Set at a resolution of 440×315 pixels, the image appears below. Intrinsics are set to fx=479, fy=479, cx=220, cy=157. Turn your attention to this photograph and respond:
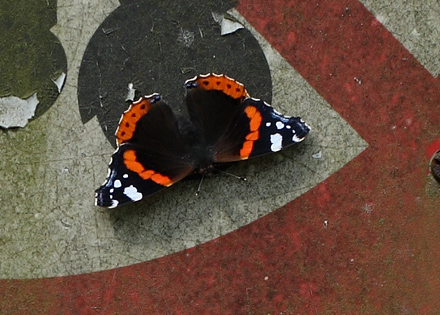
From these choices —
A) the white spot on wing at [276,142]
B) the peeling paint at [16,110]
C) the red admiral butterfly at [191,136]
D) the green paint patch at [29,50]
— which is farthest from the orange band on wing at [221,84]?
the peeling paint at [16,110]

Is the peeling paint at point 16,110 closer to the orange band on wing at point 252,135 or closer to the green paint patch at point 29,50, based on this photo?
the green paint patch at point 29,50

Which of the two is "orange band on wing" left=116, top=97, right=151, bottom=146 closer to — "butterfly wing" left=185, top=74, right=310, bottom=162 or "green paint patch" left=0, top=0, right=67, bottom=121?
"butterfly wing" left=185, top=74, right=310, bottom=162

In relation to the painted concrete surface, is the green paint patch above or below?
above

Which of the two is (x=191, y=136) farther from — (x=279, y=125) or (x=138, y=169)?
(x=279, y=125)

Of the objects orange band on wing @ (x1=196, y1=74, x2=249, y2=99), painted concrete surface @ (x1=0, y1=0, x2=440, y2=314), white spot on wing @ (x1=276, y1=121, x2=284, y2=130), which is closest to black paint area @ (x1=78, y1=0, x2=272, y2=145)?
painted concrete surface @ (x1=0, y1=0, x2=440, y2=314)

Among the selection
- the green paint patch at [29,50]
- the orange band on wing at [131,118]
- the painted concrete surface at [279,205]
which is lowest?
the painted concrete surface at [279,205]
